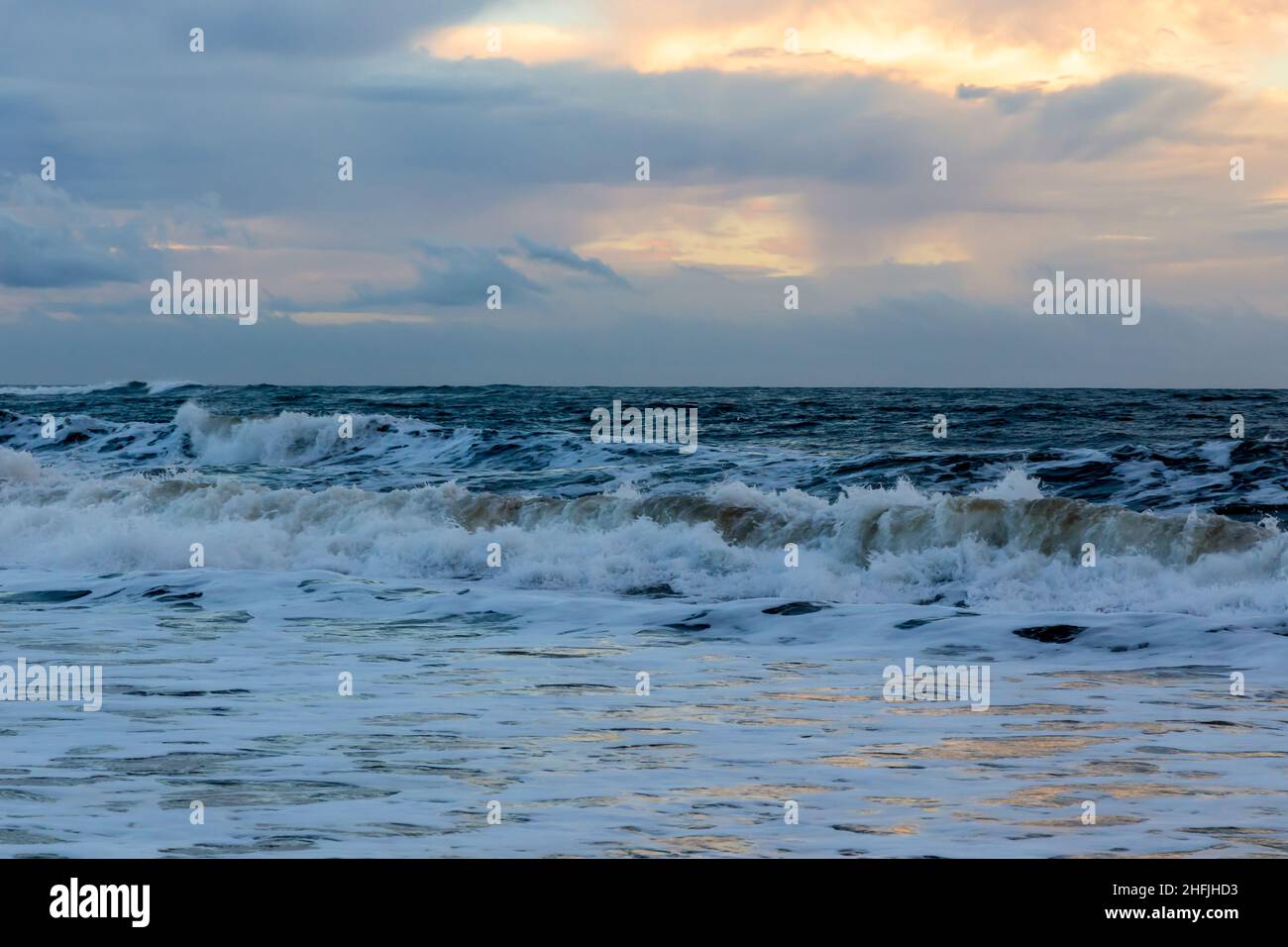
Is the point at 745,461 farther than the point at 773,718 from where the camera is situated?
Yes

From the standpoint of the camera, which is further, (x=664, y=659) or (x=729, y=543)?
(x=729, y=543)

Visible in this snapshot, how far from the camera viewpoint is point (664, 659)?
10.8 metres

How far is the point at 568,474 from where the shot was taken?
2592cm

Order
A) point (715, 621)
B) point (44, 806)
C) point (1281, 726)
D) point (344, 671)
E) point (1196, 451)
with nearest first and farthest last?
point (44, 806) → point (1281, 726) → point (344, 671) → point (715, 621) → point (1196, 451)

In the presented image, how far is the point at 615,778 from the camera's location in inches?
267

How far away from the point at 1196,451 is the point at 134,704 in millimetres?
20652

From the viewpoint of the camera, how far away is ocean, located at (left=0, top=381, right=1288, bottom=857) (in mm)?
6027

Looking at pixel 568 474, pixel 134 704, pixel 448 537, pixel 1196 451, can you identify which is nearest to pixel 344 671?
pixel 134 704

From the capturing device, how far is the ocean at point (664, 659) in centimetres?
603

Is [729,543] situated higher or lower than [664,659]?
higher

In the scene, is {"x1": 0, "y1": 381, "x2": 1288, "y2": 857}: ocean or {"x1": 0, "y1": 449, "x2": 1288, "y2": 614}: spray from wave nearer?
{"x1": 0, "y1": 381, "x2": 1288, "y2": 857}: ocean

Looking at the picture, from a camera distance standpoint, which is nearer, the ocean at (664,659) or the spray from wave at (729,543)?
the ocean at (664,659)

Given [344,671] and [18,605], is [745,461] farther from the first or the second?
[344,671]
